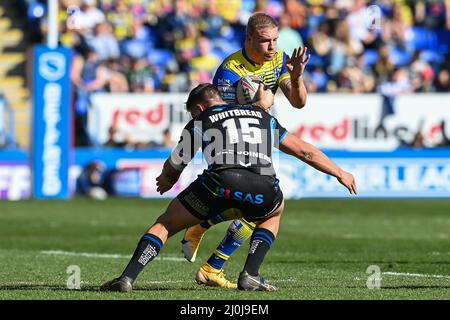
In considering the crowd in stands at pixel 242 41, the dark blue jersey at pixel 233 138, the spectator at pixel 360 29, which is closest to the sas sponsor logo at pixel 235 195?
the dark blue jersey at pixel 233 138

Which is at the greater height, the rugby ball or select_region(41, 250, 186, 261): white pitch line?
the rugby ball

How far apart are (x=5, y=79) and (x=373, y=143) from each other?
29.8 feet

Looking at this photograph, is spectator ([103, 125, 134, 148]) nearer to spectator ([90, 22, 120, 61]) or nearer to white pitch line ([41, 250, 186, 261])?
spectator ([90, 22, 120, 61])

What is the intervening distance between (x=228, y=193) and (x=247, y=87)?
1.44 metres

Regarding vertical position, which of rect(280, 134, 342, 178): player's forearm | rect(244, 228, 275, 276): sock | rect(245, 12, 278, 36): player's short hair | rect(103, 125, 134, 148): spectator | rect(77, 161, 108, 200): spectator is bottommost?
rect(77, 161, 108, 200): spectator

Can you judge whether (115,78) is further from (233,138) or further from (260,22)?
(233,138)

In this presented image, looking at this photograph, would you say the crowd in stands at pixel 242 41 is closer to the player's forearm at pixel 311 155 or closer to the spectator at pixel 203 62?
the spectator at pixel 203 62

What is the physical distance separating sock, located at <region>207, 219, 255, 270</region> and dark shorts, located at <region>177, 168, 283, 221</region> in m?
0.86

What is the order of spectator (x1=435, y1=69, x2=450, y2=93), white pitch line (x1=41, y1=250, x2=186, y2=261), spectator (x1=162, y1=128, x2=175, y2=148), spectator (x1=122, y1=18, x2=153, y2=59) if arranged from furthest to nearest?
1. spectator (x1=122, y1=18, x2=153, y2=59)
2. spectator (x1=435, y1=69, x2=450, y2=93)
3. spectator (x1=162, y1=128, x2=175, y2=148)
4. white pitch line (x1=41, y1=250, x2=186, y2=261)

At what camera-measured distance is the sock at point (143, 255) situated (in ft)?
29.8

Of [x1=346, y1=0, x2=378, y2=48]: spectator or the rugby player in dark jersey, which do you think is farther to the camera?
[x1=346, y1=0, x2=378, y2=48]: spectator

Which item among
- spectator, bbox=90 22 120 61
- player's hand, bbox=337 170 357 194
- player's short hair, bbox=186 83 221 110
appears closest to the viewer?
player's hand, bbox=337 170 357 194

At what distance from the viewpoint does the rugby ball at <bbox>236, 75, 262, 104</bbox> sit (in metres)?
10.2

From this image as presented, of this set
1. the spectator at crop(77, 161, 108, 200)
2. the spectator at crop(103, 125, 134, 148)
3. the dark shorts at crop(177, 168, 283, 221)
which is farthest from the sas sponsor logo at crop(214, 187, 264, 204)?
the spectator at crop(103, 125, 134, 148)
